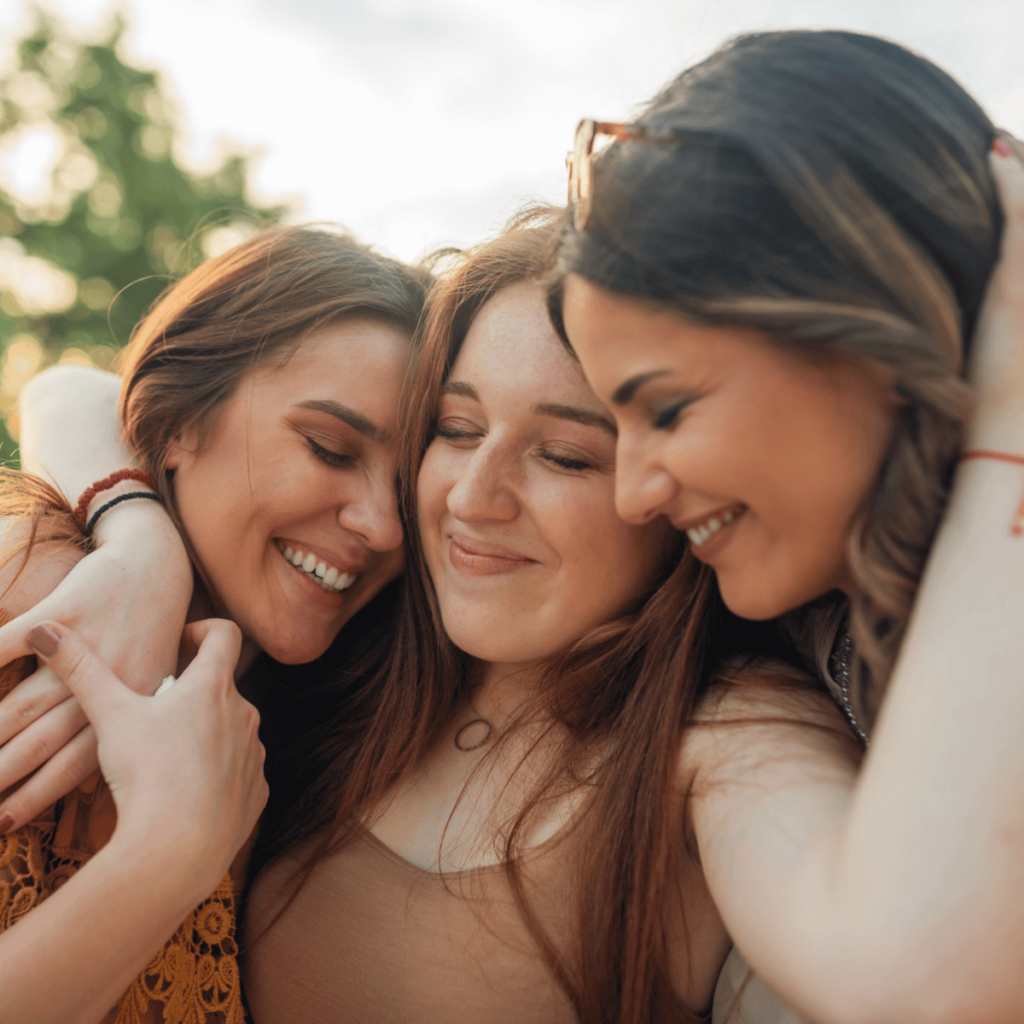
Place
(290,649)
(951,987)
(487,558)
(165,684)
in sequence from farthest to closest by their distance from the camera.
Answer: (290,649)
(487,558)
(165,684)
(951,987)

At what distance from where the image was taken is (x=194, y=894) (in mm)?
1629

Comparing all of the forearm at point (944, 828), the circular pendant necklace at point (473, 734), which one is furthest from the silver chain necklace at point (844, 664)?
the circular pendant necklace at point (473, 734)

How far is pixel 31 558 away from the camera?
2.00 m

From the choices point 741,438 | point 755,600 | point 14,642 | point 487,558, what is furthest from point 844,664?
point 14,642

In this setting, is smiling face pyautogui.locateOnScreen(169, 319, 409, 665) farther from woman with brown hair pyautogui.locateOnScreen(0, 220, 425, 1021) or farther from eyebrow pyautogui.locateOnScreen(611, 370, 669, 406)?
eyebrow pyautogui.locateOnScreen(611, 370, 669, 406)

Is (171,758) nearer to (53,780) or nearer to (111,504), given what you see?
(53,780)

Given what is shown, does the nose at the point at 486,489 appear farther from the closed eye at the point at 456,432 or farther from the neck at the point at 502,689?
the neck at the point at 502,689

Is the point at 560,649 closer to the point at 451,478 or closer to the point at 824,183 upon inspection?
the point at 451,478

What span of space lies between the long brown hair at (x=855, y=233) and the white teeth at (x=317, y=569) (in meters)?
1.36

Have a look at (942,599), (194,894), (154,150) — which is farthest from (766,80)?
(154,150)

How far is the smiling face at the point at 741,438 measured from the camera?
1.34 metres

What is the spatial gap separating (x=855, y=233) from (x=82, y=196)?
573 inches

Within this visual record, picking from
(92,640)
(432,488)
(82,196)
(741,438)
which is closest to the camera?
(741,438)

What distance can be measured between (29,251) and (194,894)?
46.3ft
